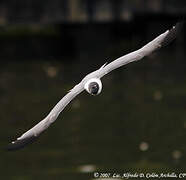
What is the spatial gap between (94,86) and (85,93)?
1357 centimetres

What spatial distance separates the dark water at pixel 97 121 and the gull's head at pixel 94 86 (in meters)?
6.57

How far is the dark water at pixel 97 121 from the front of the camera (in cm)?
1371

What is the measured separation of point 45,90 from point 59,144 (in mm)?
4682

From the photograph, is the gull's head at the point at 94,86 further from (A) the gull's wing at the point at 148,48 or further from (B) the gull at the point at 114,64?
(A) the gull's wing at the point at 148,48

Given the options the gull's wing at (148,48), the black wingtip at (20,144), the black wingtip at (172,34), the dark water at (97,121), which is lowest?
the black wingtip at (20,144)

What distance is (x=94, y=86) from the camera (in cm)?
627

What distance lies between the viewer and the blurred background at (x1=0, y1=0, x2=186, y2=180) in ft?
46.3

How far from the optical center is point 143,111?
1764 cm

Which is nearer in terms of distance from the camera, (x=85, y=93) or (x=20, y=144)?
(x=20, y=144)

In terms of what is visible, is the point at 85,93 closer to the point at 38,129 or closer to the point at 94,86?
the point at 94,86

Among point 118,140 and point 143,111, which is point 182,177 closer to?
point 118,140

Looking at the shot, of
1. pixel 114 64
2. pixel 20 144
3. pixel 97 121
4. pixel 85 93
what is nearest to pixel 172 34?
pixel 114 64

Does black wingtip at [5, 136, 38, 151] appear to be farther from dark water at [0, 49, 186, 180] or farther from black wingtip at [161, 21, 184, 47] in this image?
dark water at [0, 49, 186, 180]

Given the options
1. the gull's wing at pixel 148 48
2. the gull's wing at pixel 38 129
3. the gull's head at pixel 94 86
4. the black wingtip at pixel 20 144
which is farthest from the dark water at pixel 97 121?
the gull's wing at pixel 148 48
